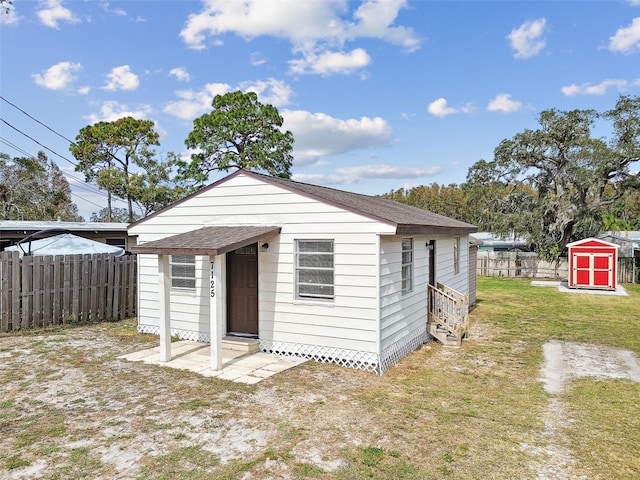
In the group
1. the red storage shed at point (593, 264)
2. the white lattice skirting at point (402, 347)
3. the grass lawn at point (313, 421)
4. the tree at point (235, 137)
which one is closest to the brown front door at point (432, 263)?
the white lattice skirting at point (402, 347)

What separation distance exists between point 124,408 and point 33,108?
16.3 meters

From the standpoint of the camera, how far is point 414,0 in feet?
38.8

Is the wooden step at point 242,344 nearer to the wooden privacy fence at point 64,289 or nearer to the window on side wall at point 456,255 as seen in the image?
the wooden privacy fence at point 64,289

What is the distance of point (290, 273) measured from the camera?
7598 mm

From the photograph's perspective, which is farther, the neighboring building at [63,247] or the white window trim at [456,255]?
the neighboring building at [63,247]

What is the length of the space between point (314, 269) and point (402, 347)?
2.27 m

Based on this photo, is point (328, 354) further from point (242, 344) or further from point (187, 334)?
point (187, 334)

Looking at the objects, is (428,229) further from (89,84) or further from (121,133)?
(121,133)

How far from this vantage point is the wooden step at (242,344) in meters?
7.78

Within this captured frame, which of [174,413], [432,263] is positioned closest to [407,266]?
[432,263]

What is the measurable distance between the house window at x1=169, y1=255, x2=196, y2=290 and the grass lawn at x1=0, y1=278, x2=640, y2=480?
1589 mm

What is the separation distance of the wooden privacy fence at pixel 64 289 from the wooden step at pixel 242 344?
4.56 meters

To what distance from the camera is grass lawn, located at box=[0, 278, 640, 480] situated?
390cm

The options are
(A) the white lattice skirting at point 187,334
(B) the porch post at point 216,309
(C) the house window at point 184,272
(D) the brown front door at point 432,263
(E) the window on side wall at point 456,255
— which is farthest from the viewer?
(E) the window on side wall at point 456,255
